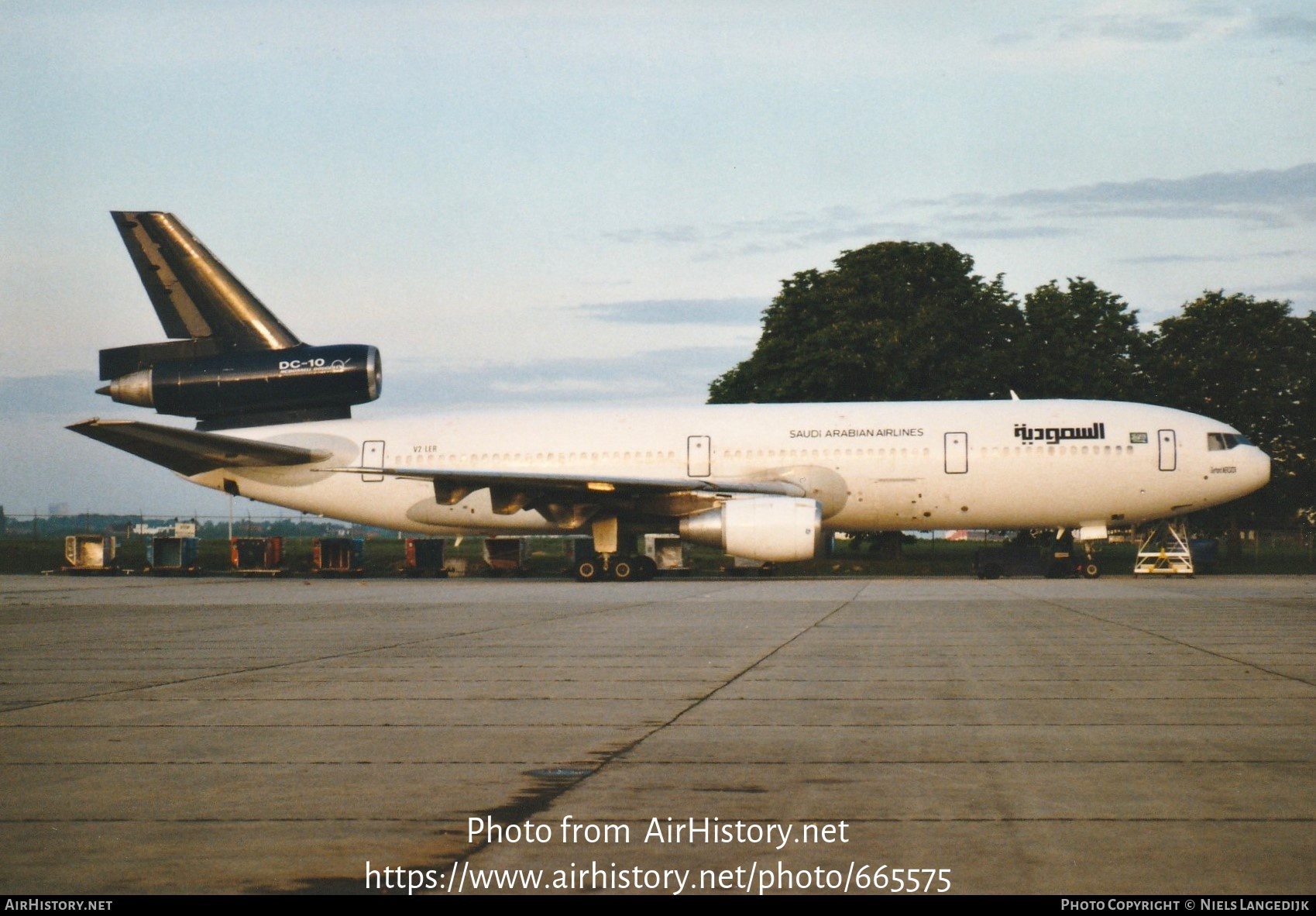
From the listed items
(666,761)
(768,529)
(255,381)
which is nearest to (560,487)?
(768,529)

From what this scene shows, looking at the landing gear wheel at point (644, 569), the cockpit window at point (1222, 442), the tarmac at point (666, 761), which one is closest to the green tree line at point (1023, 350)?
the cockpit window at point (1222, 442)

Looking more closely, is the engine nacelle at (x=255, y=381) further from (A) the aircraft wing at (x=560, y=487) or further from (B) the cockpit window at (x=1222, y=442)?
(B) the cockpit window at (x=1222, y=442)

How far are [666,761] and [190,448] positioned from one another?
2423cm

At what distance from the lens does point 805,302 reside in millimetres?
44000

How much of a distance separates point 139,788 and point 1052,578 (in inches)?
961

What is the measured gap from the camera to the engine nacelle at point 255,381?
2736cm

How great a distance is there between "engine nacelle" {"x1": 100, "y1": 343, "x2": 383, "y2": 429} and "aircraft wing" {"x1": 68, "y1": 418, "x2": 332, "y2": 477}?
913 millimetres

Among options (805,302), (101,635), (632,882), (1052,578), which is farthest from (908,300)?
(632,882)

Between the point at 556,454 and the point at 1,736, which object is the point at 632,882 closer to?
the point at 1,736

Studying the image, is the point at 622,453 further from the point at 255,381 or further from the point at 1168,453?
the point at 1168,453

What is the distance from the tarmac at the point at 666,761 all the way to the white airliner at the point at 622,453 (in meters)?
12.9

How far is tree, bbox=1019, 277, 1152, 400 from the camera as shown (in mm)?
40062

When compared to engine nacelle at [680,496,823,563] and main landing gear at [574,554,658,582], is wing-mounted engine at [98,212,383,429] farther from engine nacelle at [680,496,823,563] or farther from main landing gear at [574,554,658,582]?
engine nacelle at [680,496,823,563]

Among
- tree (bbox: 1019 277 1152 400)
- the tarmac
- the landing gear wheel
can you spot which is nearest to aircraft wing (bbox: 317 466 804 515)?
the landing gear wheel
